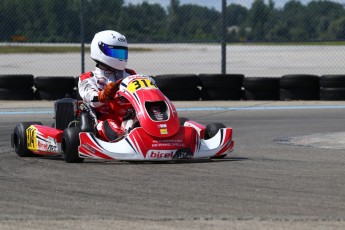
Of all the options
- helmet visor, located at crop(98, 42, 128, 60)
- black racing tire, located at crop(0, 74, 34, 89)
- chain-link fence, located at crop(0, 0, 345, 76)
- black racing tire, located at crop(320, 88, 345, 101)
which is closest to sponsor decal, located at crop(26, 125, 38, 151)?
helmet visor, located at crop(98, 42, 128, 60)

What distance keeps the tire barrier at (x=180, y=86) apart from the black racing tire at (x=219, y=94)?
103 mm

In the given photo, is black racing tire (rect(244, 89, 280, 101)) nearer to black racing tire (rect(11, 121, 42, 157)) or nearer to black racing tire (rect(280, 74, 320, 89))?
black racing tire (rect(280, 74, 320, 89))

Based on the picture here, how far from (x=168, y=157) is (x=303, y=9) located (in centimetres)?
1025

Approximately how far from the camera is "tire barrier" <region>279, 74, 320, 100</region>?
16.6m

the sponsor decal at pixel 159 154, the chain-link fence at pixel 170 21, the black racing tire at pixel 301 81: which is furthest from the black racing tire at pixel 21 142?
the chain-link fence at pixel 170 21

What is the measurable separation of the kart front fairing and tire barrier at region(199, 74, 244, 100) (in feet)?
24.5

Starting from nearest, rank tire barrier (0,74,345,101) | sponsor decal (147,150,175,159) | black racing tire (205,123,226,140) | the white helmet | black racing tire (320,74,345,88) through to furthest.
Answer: sponsor decal (147,150,175,159)
black racing tire (205,123,226,140)
the white helmet
black racing tire (320,74,345,88)
tire barrier (0,74,345,101)

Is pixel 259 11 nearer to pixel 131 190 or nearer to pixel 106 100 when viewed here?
pixel 106 100

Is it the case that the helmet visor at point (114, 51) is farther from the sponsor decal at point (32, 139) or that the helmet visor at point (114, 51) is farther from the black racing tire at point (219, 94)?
the black racing tire at point (219, 94)

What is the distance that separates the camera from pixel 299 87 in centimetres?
1678

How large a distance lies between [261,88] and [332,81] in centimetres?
115

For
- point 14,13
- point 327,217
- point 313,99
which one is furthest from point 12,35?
point 327,217

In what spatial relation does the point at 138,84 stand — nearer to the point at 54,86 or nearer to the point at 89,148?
the point at 89,148

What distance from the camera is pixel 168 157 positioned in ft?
29.3
